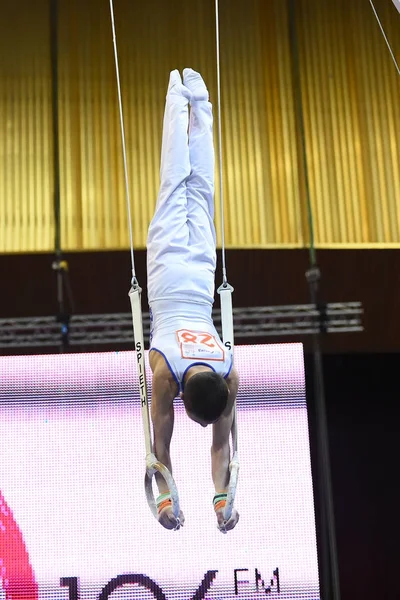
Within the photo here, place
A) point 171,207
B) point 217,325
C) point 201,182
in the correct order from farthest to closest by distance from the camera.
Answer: point 217,325 → point 201,182 → point 171,207

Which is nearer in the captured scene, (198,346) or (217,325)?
(198,346)

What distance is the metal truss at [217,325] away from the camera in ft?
22.3

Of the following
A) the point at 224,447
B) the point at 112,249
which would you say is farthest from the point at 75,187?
the point at 224,447

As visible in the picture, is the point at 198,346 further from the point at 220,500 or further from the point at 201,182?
the point at 201,182

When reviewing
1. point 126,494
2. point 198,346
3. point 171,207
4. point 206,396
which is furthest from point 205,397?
Answer: point 126,494

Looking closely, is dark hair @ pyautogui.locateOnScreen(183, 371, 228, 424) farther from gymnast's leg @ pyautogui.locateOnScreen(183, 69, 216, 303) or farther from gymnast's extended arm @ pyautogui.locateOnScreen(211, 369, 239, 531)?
gymnast's leg @ pyautogui.locateOnScreen(183, 69, 216, 303)

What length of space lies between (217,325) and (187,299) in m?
3.07

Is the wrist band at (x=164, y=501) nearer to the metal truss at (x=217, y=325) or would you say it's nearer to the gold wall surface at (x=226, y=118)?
the metal truss at (x=217, y=325)

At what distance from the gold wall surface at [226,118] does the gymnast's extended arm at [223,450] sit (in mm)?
3126

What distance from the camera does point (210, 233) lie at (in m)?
4.28

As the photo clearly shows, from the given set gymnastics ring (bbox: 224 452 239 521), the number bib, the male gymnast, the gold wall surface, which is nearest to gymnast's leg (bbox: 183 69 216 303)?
the male gymnast

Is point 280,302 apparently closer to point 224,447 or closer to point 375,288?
point 375,288

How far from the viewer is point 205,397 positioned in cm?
364

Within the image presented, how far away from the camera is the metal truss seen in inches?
268
